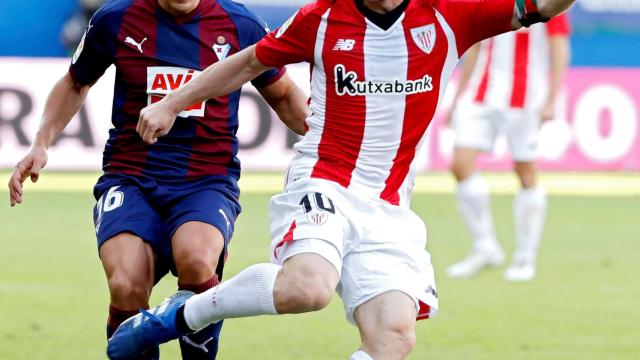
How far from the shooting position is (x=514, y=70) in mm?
11633

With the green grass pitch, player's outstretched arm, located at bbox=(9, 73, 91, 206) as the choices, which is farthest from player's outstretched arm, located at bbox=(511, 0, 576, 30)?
the green grass pitch

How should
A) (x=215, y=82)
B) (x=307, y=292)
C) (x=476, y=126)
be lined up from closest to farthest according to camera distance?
(x=307, y=292) < (x=215, y=82) < (x=476, y=126)

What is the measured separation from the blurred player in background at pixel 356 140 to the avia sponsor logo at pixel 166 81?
25.3 inches

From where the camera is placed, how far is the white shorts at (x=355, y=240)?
19.4 feet

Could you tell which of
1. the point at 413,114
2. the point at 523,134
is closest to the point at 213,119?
the point at 413,114

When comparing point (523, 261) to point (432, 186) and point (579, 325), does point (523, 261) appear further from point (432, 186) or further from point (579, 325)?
point (432, 186)

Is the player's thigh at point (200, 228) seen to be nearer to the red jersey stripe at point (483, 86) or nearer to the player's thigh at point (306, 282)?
the player's thigh at point (306, 282)

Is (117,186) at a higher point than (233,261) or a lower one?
higher

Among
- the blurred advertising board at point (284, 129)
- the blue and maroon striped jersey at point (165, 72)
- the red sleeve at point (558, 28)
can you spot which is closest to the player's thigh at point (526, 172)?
the red sleeve at point (558, 28)

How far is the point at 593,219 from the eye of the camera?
1550cm

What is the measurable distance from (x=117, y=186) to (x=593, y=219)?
9.57 m

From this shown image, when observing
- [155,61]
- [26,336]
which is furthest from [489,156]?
[155,61]

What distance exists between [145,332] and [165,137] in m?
1.05

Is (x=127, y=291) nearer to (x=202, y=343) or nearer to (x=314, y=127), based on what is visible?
(x=202, y=343)
